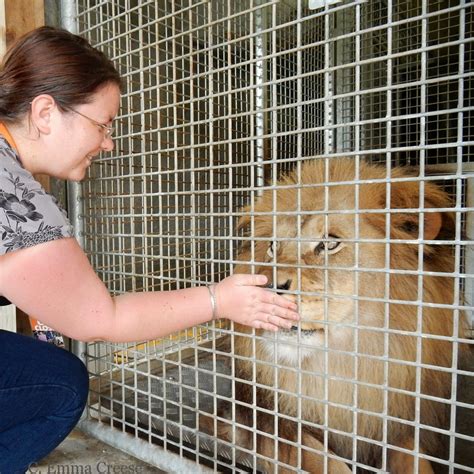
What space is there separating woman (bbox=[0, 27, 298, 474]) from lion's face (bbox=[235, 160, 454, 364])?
0.27 feet

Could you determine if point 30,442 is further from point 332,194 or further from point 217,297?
point 332,194

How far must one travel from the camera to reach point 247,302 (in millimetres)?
1114

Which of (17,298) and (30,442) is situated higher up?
(17,298)

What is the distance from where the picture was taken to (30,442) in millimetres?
1269

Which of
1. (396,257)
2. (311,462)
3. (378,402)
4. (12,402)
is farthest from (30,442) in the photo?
(396,257)

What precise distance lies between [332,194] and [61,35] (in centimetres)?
88

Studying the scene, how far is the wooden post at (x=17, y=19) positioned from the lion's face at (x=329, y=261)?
1051 mm

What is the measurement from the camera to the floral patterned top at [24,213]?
901 millimetres

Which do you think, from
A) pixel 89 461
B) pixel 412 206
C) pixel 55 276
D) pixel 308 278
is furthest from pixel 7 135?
pixel 89 461

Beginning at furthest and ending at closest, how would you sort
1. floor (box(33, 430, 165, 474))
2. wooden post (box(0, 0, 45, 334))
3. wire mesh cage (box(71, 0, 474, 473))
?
→ wooden post (box(0, 0, 45, 334)) → floor (box(33, 430, 165, 474)) → wire mesh cage (box(71, 0, 474, 473))

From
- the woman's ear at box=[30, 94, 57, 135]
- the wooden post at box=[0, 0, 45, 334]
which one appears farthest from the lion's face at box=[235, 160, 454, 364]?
the wooden post at box=[0, 0, 45, 334]

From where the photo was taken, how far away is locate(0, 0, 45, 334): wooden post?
1.80 metres

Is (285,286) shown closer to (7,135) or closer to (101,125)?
(101,125)

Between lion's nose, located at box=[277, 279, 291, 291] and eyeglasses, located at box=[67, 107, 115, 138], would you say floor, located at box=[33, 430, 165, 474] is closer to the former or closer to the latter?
lion's nose, located at box=[277, 279, 291, 291]
